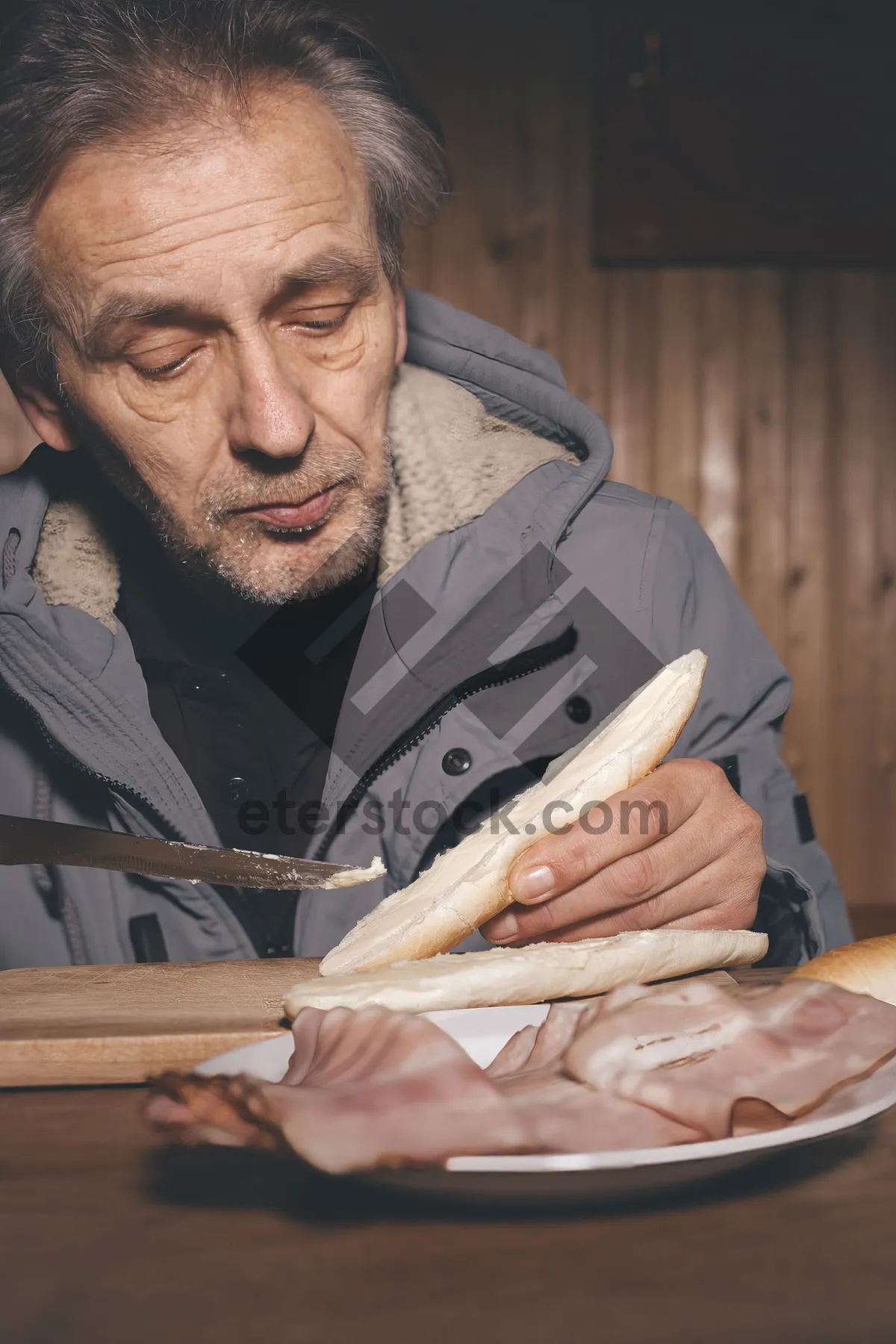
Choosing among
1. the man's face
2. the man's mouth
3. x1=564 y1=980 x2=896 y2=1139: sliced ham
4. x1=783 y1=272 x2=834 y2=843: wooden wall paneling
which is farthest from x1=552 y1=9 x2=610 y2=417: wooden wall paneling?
x1=564 y1=980 x2=896 y2=1139: sliced ham

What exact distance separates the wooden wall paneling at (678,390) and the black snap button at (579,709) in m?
2.34

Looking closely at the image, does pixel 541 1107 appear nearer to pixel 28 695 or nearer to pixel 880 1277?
pixel 880 1277

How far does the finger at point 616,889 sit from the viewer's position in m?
1.27

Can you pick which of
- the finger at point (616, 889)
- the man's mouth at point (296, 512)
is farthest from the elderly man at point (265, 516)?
the finger at point (616, 889)

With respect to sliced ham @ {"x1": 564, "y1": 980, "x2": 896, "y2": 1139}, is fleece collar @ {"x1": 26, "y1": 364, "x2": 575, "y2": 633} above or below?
above

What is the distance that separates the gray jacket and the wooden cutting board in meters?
0.51

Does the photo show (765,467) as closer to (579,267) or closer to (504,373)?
(579,267)

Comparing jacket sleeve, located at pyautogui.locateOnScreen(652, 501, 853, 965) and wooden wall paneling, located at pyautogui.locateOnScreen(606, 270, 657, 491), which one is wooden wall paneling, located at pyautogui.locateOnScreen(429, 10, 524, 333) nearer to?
wooden wall paneling, located at pyautogui.locateOnScreen(606, 270, 657, 491)

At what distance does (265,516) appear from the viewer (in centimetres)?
205

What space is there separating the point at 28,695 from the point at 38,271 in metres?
0.87

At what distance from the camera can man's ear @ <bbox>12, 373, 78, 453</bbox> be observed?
2215 mm

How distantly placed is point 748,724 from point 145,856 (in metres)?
1.34

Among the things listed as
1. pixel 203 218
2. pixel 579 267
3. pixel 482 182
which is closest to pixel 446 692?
pixel 203 218

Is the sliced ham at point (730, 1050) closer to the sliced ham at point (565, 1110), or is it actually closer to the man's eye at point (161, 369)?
the sliced ham at point (565, 1110)
